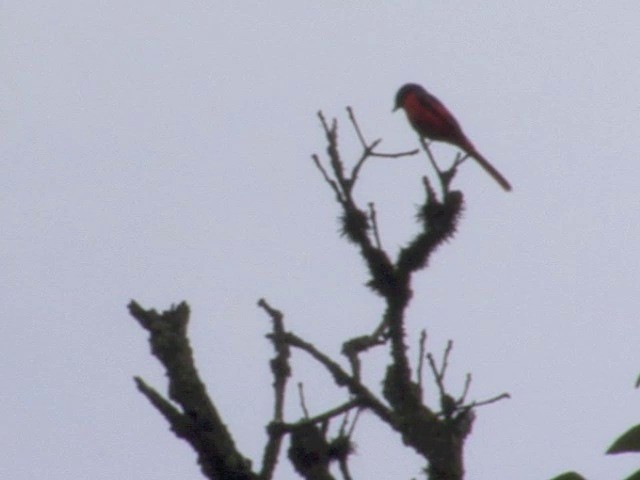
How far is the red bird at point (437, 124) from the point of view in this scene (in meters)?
10.3

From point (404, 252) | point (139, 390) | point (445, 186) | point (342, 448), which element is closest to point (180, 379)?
point (139, 390)

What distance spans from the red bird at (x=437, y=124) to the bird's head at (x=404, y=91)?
22 centimetres

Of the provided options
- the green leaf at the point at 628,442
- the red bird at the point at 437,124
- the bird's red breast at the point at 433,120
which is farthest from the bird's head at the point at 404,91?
the green leaf at the point at 628,442

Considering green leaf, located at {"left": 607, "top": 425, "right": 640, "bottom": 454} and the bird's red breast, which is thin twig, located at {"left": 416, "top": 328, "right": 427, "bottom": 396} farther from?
the bird's red breast

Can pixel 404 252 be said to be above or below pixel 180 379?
above

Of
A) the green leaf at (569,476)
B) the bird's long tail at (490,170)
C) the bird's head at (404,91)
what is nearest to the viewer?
the green leaf at (569,476)

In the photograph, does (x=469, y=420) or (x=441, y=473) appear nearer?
(x=441, y=473)

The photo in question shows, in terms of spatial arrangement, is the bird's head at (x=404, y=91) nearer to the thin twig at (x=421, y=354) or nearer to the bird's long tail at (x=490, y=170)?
the bird's long tail at (x=490, y=170)

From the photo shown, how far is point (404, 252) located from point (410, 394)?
2.33 feet

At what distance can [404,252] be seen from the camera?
166 inches

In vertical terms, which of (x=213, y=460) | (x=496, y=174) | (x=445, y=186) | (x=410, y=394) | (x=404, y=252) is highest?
(x=496, y=174)

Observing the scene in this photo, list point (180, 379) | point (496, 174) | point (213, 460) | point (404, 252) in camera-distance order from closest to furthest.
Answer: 1. point (213, 460)
2. point (180, 379)
3. point (404, 252)
4. point (496, 174)

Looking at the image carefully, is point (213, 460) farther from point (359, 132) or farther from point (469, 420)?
point (359, 132)

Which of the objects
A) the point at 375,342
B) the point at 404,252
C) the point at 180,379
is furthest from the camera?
the point at 404,252
